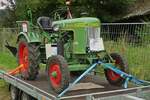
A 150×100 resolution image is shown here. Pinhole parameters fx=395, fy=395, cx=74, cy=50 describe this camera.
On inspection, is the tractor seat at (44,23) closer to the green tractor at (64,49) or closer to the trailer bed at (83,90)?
the green tractor at (64,49)

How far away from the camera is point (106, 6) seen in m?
23.1

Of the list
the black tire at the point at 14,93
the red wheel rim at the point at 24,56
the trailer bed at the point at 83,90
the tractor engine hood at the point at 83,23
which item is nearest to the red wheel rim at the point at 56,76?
the trailer bed at the point at 83,90

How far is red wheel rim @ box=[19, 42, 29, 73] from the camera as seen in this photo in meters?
8.45

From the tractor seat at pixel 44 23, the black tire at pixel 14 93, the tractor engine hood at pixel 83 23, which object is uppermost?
the tractor engine hood at pixel 83 23

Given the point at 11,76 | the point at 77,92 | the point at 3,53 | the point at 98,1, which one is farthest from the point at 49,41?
the point at 98,1

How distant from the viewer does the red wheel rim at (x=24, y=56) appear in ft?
27.7

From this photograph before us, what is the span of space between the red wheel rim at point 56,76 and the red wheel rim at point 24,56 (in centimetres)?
123

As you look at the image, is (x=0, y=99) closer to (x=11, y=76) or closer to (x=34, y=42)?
(x=11, y=76)

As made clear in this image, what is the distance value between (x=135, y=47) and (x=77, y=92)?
2.90 metres

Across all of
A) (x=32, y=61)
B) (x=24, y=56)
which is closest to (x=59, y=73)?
(x=32, y=61)

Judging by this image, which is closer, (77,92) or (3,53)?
(77,92)

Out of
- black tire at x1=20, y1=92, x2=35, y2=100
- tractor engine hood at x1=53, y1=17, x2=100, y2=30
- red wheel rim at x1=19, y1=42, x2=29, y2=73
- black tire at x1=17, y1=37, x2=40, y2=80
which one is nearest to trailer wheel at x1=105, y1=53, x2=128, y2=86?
tractor engine hood at x1=53, y1=17, x2=100, y2=30

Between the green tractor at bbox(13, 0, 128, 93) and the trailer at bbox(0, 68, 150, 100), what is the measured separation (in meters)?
0.27

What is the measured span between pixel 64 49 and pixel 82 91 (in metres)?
1.04
